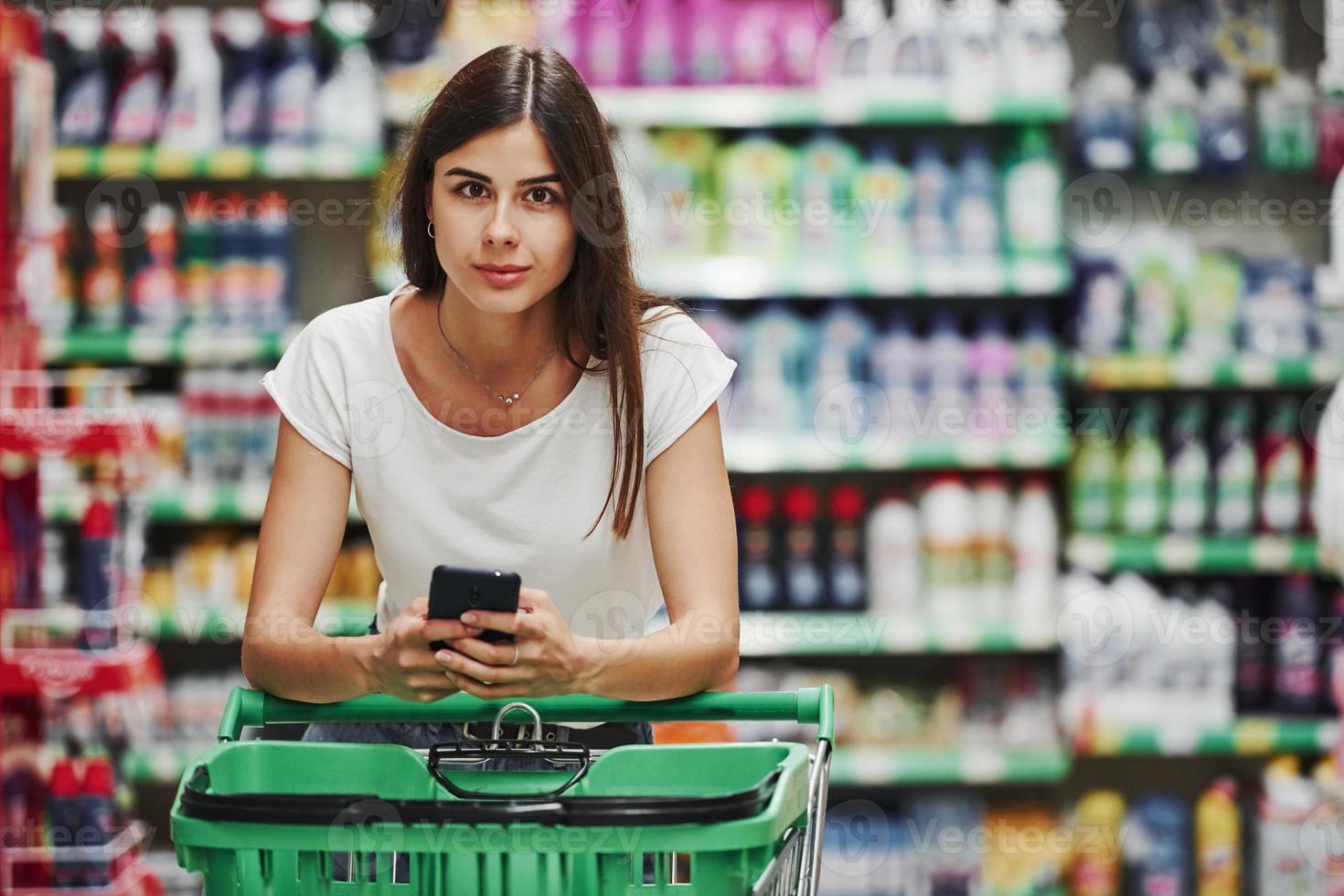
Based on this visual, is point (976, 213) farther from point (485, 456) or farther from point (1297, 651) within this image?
point (485, 456)

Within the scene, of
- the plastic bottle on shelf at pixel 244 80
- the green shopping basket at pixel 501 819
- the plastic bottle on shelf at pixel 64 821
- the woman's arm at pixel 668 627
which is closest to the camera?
the green shopping basket at pixel 501 819

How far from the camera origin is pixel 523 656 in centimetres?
122

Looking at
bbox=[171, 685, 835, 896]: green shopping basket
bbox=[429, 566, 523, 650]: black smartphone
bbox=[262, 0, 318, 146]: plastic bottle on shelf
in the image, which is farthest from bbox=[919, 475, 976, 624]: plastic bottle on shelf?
bbox=[429, 566, 523, 650]: black smartphone

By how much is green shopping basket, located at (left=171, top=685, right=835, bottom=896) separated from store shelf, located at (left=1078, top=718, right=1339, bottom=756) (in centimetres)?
228

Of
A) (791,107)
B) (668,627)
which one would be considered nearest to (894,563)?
(791,107)

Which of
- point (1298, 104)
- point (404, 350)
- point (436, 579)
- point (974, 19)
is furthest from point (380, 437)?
point (1298, 104)

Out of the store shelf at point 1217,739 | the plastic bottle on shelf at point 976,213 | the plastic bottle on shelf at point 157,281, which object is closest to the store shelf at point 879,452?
the plastic bottle on shelf at point 976,213

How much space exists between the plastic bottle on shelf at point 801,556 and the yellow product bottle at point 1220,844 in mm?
1020

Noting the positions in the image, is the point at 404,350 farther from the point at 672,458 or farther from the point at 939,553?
the point at 939,553

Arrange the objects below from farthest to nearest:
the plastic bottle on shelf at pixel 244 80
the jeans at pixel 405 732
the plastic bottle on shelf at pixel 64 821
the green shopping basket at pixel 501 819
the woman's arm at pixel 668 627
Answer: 1. the plastic bottle on shelf at pixel 244 80
2. the plastic bottle on shelf at pixel 64 821
3. the jeans at pixel 405 732
4. the woman's arm at pixel 668 627
5. the green shopping basket at pixel 501 819

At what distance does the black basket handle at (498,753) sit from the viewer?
1088 mm

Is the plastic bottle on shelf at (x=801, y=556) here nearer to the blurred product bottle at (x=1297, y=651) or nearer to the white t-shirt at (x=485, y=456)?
the blurred product bottle at (x=1297, y=651)

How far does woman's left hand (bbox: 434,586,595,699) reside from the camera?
3.89 ft

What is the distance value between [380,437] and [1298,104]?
2.67m
